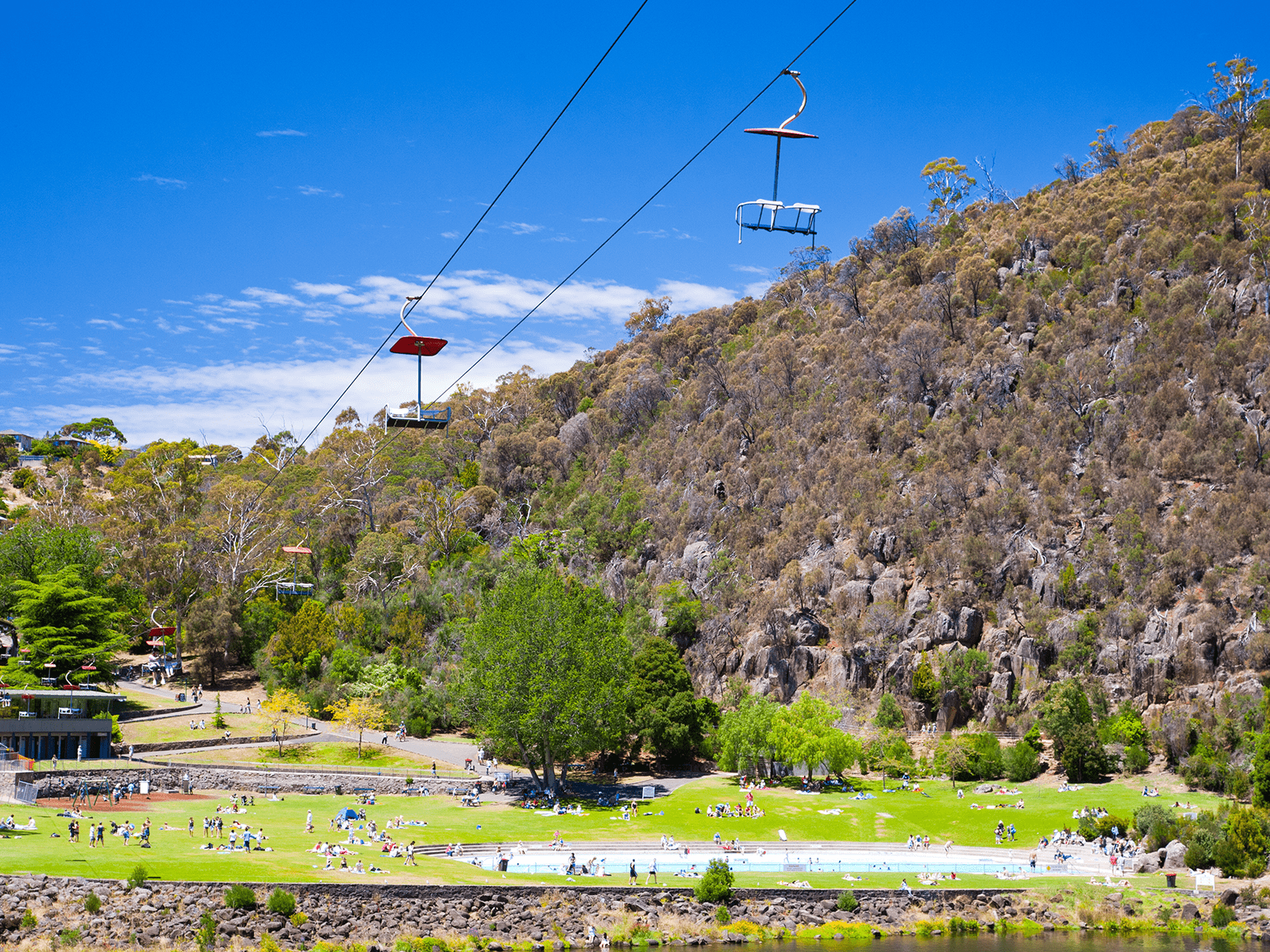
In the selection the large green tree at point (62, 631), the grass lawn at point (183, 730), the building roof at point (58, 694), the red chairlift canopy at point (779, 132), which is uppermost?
the red chairlift canopy at point (779, 132)

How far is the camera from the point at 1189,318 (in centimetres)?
8762

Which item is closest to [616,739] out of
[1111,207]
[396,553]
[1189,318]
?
[396,553]

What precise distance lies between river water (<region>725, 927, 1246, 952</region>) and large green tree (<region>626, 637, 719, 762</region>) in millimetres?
25874

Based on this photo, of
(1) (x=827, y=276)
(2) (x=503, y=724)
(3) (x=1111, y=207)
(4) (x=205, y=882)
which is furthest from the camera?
(1) (x=827, y=276)

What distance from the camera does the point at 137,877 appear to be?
37.0 metres

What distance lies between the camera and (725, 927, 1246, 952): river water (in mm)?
39344

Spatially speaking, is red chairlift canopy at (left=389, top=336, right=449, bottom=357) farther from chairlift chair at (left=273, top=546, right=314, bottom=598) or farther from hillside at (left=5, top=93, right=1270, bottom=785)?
chairlift chair at (left=273, top=546, right=314, bottom=598)

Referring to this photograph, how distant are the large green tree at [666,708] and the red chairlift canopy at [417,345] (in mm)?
37953

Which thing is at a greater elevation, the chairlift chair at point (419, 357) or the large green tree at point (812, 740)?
the chairlift chair at point (419, 357)

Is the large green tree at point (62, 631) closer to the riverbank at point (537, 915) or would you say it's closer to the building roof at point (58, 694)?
the building roof at point (58, 694)

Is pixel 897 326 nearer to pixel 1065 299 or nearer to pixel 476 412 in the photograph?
pixel 1065 299

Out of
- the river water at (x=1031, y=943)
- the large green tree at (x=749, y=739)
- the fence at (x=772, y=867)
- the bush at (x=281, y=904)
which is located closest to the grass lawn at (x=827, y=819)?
the fence at (x=772, y=867)

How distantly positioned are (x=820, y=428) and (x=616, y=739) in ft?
174

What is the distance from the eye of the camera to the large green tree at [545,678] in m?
58.6
